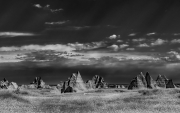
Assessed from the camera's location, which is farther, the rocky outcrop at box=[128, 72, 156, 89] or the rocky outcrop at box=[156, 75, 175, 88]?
the rocky outcrop at box=[156, 75, 175, 88]

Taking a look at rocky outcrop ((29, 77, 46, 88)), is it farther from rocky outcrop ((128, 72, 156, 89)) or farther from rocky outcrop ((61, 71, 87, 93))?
rocky outcrop ((128, 72, 156, 89))

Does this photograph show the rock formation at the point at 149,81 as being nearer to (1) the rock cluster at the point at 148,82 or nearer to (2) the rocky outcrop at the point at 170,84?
(1) the rock cluster at the point at 148,82

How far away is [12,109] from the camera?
114ft

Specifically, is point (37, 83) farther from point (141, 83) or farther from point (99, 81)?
point (141, 83)

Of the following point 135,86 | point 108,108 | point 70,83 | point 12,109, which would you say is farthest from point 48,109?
point 135,86

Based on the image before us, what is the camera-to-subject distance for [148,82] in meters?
110

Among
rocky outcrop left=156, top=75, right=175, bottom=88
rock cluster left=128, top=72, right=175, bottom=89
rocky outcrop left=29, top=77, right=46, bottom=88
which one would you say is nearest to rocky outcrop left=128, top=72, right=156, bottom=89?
rock cluster left=128, top=72, right=175, bottom=89

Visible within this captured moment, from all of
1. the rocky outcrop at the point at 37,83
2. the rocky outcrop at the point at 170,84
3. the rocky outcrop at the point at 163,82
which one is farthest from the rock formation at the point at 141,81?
the rocky outcrop at the point at 37,83

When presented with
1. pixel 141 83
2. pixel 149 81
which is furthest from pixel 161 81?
pixel 141 83

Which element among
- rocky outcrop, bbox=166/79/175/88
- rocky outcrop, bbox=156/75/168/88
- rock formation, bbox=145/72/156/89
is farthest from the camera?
rocky outcrop, bbox=156/75/168/88

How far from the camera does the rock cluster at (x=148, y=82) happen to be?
10554 centimetres

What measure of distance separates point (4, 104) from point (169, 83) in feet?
300

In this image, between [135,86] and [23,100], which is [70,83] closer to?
[135,86]

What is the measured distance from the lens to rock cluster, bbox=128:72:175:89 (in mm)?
105544
